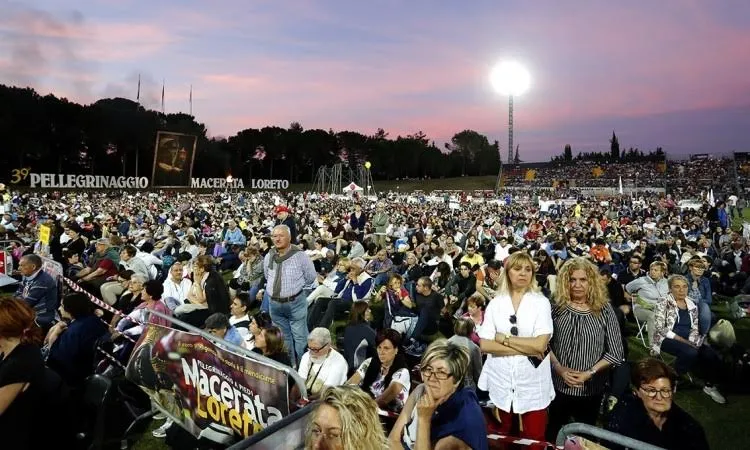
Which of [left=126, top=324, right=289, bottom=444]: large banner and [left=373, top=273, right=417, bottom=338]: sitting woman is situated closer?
[left=126, top=324, right=289, bottom=444]: large banner

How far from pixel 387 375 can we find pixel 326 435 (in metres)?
2.23

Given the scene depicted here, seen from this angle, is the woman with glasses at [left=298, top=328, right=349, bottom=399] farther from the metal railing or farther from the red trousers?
the metal railing

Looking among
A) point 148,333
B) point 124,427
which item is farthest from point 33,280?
point 148,333

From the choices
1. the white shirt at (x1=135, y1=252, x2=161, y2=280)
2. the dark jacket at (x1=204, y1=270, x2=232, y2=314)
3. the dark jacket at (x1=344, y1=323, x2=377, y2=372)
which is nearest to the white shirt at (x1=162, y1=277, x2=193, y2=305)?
the dark jacket at (x1=204, y1=270, x2=232, y2=314)

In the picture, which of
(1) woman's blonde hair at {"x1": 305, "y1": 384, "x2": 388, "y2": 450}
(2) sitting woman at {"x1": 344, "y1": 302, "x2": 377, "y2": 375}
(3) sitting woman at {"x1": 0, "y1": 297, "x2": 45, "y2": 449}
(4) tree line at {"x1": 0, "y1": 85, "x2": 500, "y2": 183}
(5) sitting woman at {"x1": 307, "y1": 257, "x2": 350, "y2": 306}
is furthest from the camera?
(4) tree line at {"x1": 0, "y1": 85, "x2": 500, "y2": 183}

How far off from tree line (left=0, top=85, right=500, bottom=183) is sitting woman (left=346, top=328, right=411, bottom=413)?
69.1 metres

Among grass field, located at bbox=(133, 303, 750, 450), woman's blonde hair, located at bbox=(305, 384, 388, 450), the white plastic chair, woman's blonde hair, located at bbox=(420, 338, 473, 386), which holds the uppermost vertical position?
woman's blonde hair, located at bbox=(420, 338, 473, 386)

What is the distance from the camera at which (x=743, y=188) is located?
6281 cm

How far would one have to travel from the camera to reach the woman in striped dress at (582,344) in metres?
3.83

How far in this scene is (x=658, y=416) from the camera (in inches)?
117

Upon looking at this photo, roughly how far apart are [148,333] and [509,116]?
8179 cm

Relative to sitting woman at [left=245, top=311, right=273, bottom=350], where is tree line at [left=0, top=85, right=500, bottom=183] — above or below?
above

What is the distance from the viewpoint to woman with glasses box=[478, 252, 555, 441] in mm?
3508

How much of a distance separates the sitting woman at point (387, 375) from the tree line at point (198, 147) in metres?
69.1
